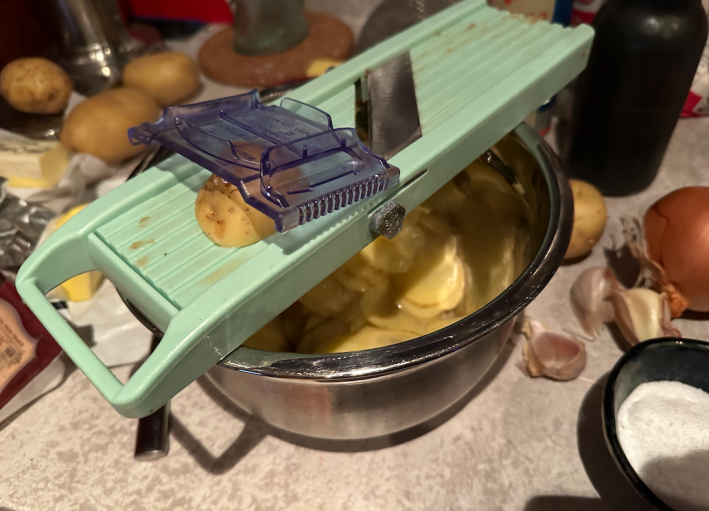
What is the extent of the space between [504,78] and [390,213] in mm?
216

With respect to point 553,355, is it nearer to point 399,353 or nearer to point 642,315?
point 642,315

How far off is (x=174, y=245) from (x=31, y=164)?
1.88ft

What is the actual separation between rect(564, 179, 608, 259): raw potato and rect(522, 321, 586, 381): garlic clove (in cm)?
12

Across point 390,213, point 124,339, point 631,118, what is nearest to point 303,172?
point 390,213

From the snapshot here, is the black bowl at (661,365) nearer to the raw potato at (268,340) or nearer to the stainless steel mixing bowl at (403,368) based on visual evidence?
the stainless steel mixing bowl at (403,368)

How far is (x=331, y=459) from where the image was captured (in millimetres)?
523

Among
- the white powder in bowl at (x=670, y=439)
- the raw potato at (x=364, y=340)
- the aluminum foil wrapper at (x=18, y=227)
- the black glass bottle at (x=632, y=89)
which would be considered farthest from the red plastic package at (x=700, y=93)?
the aluminum foil wrapper at (x=18, y=227)

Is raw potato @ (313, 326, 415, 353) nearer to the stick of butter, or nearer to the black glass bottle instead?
the black glass bottle

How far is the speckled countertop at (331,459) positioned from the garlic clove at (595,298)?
0.09ft

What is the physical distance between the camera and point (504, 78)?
48 cm

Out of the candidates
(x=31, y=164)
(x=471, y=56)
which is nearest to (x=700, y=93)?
(x=471, y=56)

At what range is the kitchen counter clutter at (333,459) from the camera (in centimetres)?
49

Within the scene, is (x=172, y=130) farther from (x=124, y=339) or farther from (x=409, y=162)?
(x=124, y=339)

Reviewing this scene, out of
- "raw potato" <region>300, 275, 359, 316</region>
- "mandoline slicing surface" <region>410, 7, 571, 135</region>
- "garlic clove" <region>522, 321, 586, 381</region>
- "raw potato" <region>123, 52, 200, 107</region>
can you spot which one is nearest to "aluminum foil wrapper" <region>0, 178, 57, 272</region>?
"raw potato" <region>123, 52, 200, 107</region>
